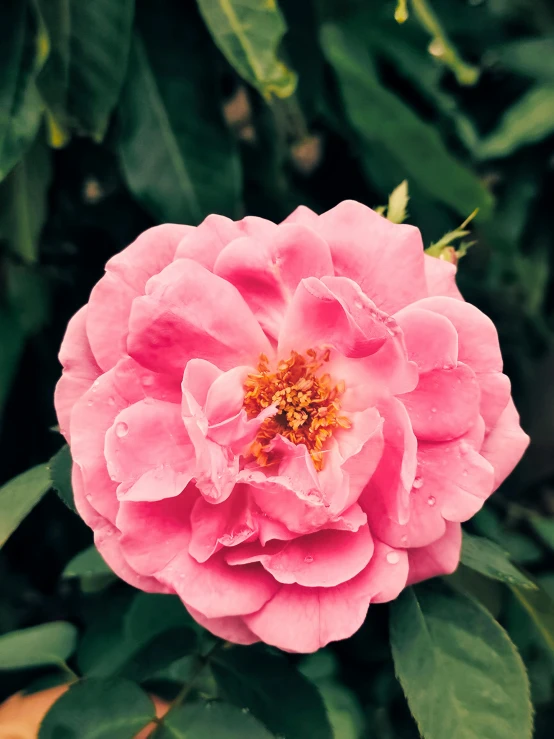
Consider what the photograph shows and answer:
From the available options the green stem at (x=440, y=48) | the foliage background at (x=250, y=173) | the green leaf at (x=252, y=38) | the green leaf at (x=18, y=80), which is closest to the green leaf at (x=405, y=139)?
the foliage background at (x=250, y=173)

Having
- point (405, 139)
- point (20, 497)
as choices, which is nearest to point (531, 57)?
point (405, 139)

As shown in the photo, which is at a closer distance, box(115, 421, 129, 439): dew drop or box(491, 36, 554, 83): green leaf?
box(115, 421, 129, 439): dew drop

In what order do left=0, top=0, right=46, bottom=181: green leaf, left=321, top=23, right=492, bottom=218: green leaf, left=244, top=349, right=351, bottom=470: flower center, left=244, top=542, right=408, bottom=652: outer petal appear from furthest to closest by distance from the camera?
left=321, top=23, right=492, bottom=218: green leaf
left=0, top=0, right=46, bottom=181: green leaf
left=244, top=349, right=351, bottom=470: flower center
left=244, top=542, right=408, bottom=652: outer petal

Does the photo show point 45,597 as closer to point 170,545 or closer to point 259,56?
point 170,545

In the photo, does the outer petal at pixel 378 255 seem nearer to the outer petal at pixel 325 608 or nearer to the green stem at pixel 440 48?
the outer petal at pixel 325 608

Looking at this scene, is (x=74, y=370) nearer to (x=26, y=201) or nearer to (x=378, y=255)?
(x=378, y=255)

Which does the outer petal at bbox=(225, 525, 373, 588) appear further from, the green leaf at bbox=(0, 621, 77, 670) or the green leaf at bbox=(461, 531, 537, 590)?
the green leaf at bbox=(0, 621, 77, 670)

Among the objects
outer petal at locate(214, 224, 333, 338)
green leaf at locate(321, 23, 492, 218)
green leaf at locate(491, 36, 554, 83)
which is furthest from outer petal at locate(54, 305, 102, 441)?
green leaf at locate(491, 36, 554, 83)
